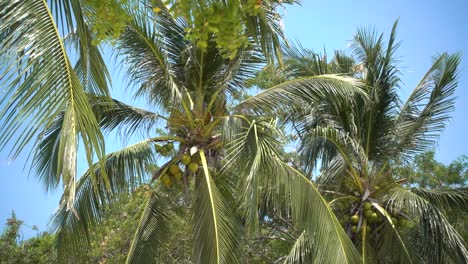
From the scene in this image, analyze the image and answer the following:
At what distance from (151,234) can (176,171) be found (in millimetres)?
955

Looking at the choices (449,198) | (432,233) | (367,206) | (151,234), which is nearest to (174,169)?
(151,234)

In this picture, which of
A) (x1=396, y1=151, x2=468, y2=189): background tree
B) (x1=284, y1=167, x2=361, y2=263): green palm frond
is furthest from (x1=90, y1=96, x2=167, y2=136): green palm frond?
(x1=396, y1=151, x2=468, y2=189): background tree

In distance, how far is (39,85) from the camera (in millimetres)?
3426

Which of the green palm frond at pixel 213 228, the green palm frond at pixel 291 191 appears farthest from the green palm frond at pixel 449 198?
the green palm frond at pixel 213 228

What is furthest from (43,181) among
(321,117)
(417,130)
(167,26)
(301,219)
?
(417,130)

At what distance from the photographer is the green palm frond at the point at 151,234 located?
8.15 meters

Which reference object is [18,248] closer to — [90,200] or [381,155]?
[90,200]

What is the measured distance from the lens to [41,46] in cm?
356

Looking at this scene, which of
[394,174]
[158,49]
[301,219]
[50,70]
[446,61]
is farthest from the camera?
[394,174]

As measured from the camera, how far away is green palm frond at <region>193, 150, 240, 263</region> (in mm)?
6688

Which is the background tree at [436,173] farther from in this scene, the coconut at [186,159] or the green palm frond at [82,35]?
the green palm frond at [82,35]

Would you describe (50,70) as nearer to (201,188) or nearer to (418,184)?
(201,188)

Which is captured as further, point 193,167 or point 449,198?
point 449,198

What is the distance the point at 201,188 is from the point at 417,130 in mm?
4315
